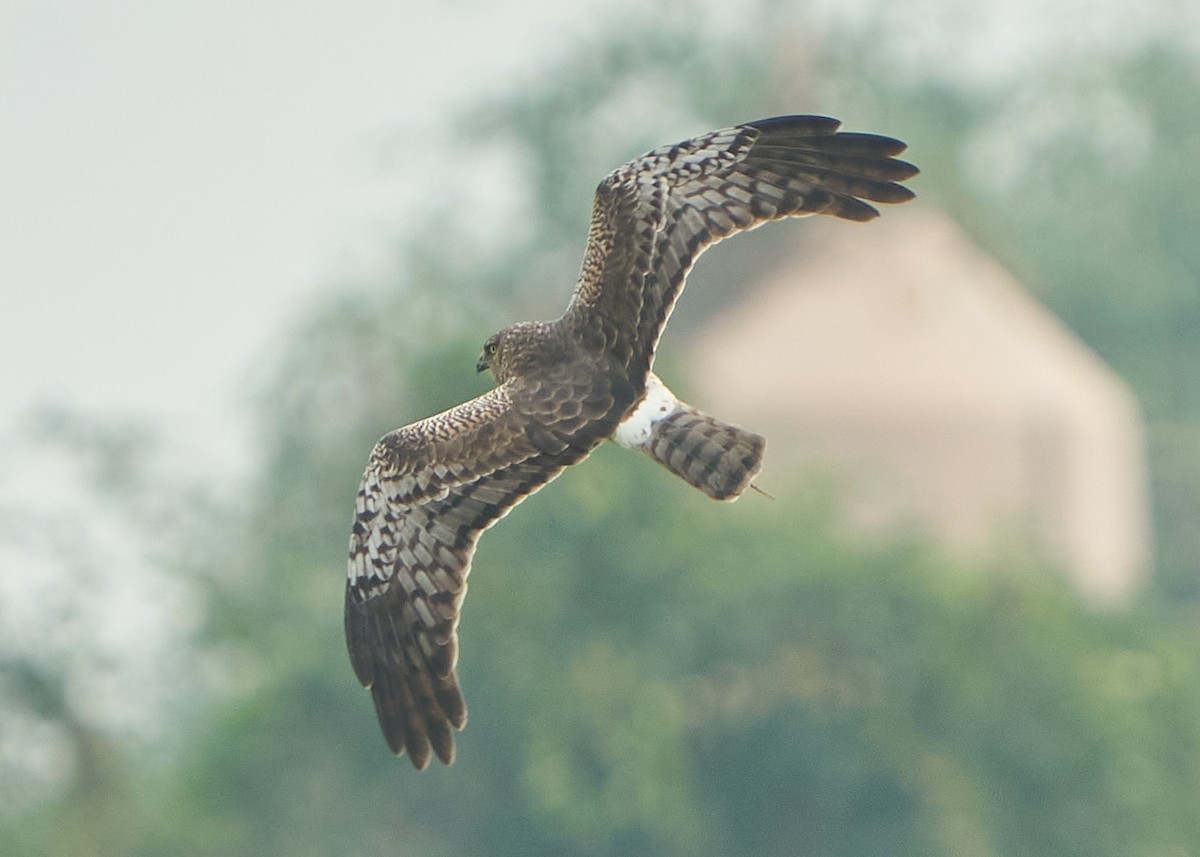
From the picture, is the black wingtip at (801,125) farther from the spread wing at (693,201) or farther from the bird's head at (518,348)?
the bird's head at (518,348)

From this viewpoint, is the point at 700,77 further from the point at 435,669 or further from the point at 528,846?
the point at 435,669

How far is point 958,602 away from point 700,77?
1948cm

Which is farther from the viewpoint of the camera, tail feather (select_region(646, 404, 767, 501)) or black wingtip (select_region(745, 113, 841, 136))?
black wingtip (select_region(745, 113, 841, 136))

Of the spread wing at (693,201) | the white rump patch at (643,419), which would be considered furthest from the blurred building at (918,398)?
the white rump patch at (643,419)

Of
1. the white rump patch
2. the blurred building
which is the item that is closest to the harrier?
the white rump patch

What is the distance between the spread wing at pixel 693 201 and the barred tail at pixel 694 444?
5.6 inches

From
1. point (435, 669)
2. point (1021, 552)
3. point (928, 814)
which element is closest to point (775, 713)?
point (928, 814)

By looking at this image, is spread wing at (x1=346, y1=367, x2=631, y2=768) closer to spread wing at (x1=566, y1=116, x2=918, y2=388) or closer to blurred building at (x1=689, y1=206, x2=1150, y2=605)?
spread wing at (x1=566, y1=116, x2=918, y2=388)

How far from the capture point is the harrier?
12.7 metres

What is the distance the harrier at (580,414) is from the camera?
12.7 metres

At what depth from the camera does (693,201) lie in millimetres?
13133

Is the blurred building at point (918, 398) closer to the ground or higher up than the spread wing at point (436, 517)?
higher up

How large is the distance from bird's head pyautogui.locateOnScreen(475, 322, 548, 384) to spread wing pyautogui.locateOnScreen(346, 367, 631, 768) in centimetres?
10

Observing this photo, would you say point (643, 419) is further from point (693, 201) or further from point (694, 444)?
point (693, 201)
